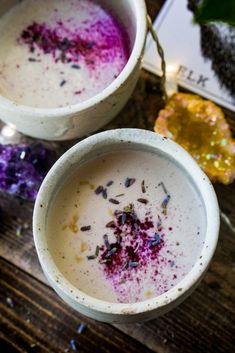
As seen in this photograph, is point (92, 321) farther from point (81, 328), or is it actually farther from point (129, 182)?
point (129, 182)

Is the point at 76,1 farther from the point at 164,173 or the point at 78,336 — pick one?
the point at 78,336

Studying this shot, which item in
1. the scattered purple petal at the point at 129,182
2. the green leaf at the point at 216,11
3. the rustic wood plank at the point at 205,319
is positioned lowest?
the rustic wood plank at the point at 205,319

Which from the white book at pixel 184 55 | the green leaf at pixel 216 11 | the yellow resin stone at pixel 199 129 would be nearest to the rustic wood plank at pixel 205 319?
the yellow resin stone at pixel 199 129

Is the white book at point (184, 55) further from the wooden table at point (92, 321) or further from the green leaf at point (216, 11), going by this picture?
the green leaf at point (216, 11)

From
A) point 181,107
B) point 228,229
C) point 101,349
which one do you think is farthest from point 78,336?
point 181,107

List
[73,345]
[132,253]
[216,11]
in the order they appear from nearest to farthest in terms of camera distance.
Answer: [216,11] → [132,253] → [73,345]

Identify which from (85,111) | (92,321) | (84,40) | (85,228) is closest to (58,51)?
(84,40)
